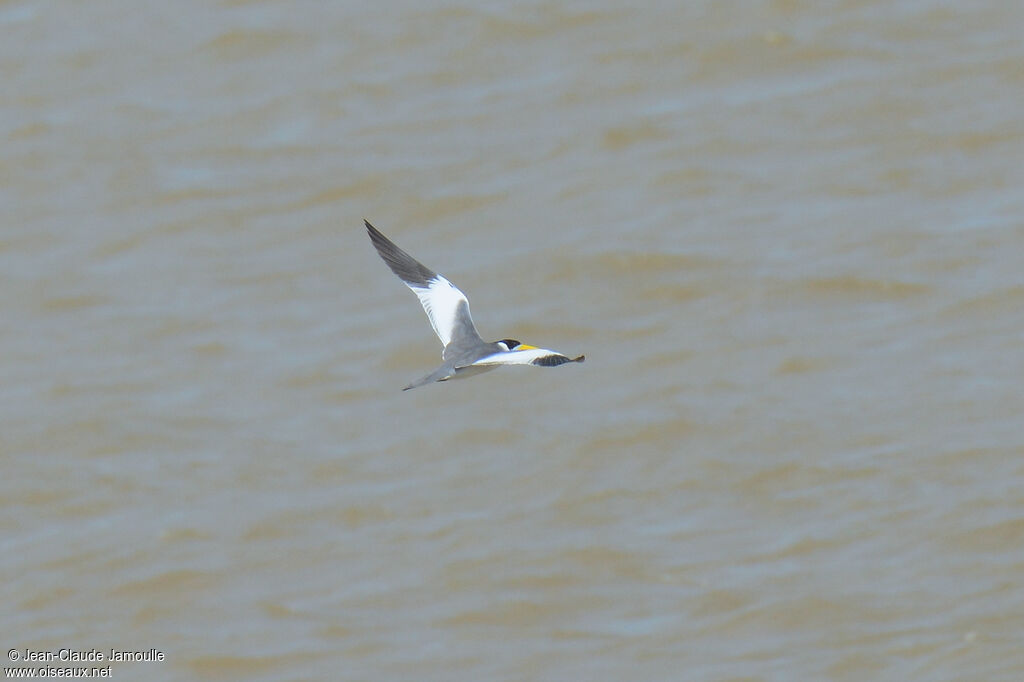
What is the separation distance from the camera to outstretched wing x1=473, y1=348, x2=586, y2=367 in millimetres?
8117

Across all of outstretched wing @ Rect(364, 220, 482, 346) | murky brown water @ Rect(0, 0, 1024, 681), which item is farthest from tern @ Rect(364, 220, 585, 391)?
murky brown water @ Rect(0, 0, 1024, 681)

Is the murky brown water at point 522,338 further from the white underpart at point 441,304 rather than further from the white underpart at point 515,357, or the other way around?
the white underpart at point 515,357

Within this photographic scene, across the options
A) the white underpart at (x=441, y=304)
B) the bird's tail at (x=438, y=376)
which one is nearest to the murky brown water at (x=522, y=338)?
the white underpart at (x=441, y=304)

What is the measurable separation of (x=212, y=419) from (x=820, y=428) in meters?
5.35

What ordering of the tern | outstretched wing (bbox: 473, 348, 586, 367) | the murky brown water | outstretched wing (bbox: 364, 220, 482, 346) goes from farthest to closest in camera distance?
the murky brown water < outstretched wing (bbox: 364, 220, 482, 346) < the tern < outstretched wing (bbox: 473, 348, 586, 367)

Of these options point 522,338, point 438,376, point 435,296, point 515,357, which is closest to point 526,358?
point 515,357

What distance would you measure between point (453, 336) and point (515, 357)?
1513 millimetres

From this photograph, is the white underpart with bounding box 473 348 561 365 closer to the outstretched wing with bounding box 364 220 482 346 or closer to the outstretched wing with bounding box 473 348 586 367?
the outstretched wing with bounding box 473 348 586 367

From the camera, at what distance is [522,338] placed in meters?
15.1

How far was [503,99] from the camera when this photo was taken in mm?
18281

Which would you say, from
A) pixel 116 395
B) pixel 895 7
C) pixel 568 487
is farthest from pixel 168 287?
pixel 895 7

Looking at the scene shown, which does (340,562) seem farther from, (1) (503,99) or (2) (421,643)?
(1) (503,99)

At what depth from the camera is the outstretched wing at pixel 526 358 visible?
812 centimetres

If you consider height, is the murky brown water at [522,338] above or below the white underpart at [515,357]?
below
